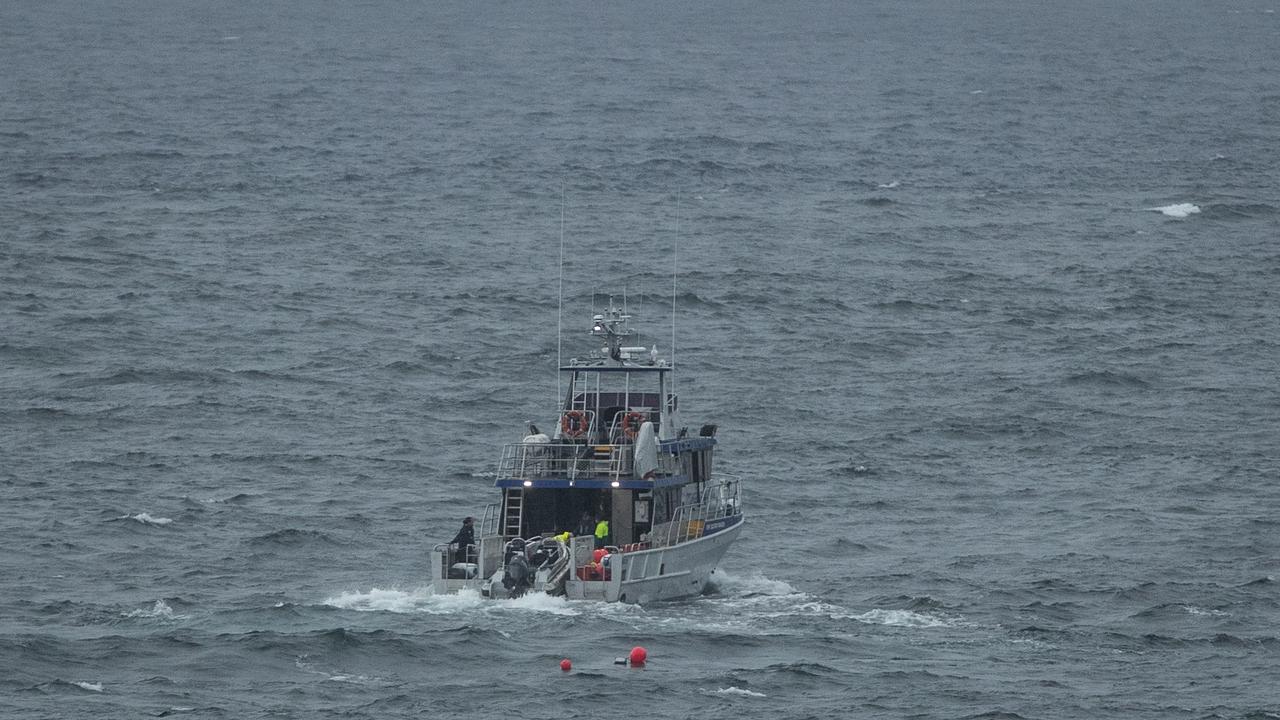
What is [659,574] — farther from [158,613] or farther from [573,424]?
[158,613]

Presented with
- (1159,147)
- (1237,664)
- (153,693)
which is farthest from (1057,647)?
(1159,147)

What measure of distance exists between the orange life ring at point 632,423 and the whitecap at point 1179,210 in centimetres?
8183

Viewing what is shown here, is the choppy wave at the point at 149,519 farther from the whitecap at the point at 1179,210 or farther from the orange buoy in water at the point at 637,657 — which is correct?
the whitecap at the point at 1179,210

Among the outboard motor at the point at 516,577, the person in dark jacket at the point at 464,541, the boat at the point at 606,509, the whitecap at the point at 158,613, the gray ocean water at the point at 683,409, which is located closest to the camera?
the gray ocean water at the point at 683,409

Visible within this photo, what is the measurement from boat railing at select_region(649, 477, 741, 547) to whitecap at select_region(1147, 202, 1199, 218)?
7587 cm

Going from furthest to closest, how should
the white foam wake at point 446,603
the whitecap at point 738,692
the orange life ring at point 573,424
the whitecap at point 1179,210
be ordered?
the whitecap at point 1179,210 → the orange life ring at point 573,424 → the white foam wake at point 446,603 → the whitecap at point 738,692

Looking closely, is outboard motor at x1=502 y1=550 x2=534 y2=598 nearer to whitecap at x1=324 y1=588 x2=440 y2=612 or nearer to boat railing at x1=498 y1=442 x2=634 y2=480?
whitecap at x1=324 y1=588 x2=440 y2=612

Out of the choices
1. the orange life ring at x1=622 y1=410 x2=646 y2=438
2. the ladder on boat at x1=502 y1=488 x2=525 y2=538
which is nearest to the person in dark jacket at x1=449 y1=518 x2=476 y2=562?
the ladder on boat at x1=502 y1=488 x2=525 y2=538

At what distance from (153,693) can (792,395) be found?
45.4 meters

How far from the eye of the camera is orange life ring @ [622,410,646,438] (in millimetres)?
65375

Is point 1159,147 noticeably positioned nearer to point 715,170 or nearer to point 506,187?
point 715,170

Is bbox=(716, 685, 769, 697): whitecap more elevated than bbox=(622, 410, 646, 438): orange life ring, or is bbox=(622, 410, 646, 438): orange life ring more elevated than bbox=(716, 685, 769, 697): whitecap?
bbox=(622, 410, 646, 438): orange life ring

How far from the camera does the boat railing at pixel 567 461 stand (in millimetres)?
63344

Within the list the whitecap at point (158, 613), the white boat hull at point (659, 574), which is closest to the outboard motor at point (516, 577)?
the white boat hull at point (659, 574)
